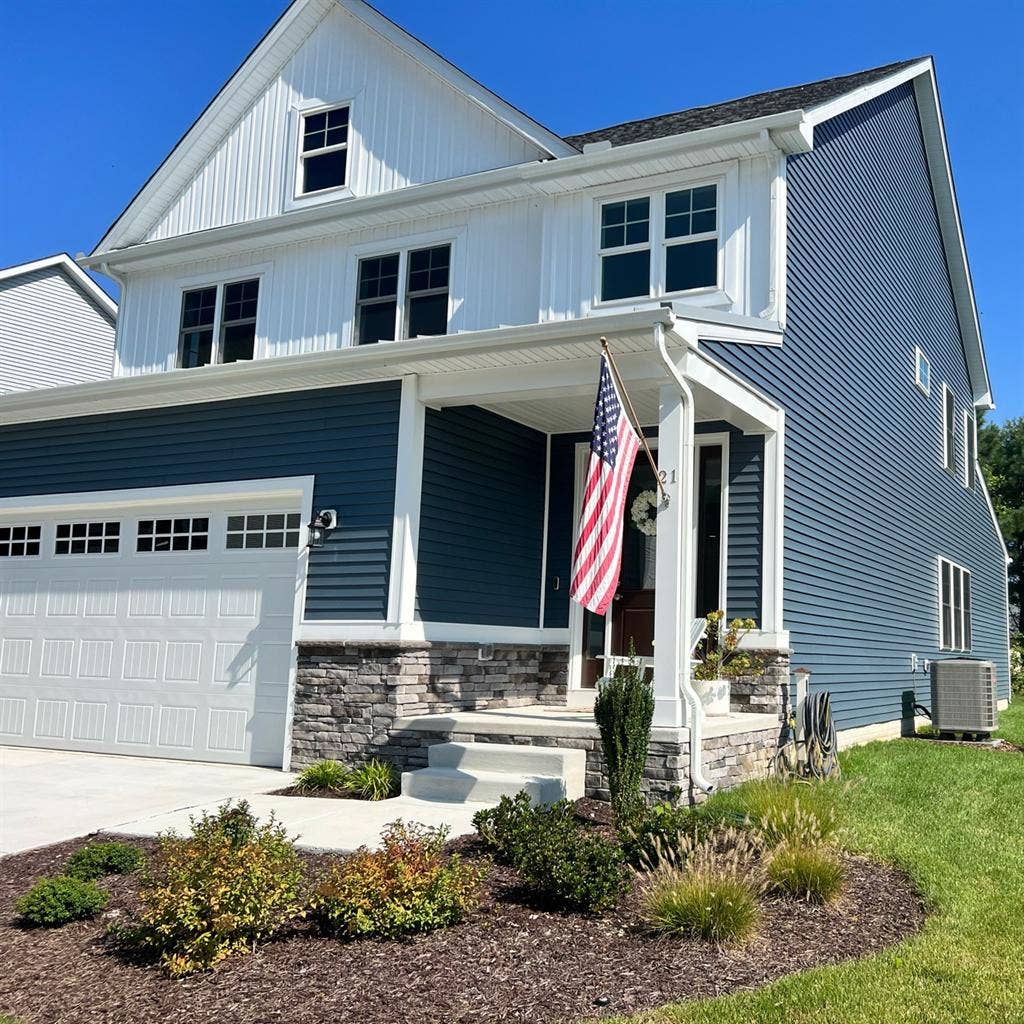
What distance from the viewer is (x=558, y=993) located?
13.9 ft

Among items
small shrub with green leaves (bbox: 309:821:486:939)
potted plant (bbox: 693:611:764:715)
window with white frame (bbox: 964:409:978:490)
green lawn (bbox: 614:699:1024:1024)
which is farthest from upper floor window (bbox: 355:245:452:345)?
window with white frame (bbox: 964:409:978:490)

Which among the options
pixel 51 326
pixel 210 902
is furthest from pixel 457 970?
pixel 51 326

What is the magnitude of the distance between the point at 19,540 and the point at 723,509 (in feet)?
25.9

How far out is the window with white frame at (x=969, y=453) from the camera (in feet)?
61.9

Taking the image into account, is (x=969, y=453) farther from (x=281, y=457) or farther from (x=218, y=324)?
(x=281, y=457)

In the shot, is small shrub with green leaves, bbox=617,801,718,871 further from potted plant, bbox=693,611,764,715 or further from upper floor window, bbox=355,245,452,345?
upper floor window, bbox=355,245,452,345

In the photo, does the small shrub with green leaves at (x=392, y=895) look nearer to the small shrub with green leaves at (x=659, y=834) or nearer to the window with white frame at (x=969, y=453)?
the small shrub with green leaves at (x=659, y=834)

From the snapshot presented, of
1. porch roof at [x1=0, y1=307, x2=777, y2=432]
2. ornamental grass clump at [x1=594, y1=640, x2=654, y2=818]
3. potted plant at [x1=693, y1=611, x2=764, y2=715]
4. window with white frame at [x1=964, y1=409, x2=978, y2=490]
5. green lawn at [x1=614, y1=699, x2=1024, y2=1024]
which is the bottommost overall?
green lawn at [x1=614, y1=699, x2=1024, y2=1024]

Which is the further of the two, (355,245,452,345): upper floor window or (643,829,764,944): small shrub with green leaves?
(355,245,452,345): upper floor window

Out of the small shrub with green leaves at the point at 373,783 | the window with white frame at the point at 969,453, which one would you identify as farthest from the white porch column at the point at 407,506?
the window with white frame at the point at 969,453

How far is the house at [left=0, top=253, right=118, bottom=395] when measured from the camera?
21062 mm

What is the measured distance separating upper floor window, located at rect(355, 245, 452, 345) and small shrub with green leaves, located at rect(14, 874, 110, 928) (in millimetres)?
7693

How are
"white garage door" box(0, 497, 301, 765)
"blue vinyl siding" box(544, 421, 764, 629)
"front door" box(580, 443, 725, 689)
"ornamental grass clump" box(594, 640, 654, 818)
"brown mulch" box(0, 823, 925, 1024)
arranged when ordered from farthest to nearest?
"front door" box(580, 443, 725, 689) → "white garage door" box(0, 497, 301, 765) → "blue vinyl siding" box(544, 421, 764, 629) → "ornamental grass clump" box(594, 640, 654, 818) → "brown mulch" box(0, 823, 925, 1024)

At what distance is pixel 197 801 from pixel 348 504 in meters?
2.90
